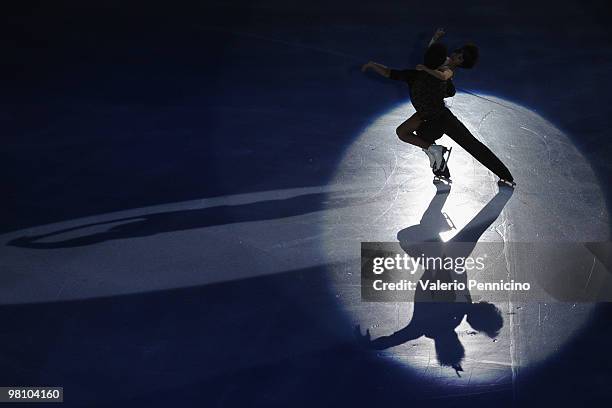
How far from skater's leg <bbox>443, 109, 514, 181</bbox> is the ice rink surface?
211 mm

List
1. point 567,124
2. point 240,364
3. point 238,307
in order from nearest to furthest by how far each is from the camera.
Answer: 1. point 240,364
2. point 238,307
3. point 567,124

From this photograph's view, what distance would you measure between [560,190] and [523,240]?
810 mm

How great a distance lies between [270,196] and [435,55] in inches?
80.5

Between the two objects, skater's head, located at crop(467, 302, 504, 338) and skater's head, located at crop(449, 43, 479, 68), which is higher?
skater's head, located at crop(449, 43, 479, 68)

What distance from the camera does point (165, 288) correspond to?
6.27 metres

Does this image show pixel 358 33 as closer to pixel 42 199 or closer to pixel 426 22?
pixel 426 22

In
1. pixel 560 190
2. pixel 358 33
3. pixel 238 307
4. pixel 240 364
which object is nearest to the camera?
pixel 240 364

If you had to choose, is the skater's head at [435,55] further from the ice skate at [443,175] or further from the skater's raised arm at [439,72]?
the ice skate at [443,175]

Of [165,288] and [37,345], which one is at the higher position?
[165,288]

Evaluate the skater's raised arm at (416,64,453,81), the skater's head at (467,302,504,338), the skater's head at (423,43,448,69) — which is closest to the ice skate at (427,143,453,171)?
the skater's raised arm at (416,64,453,81)

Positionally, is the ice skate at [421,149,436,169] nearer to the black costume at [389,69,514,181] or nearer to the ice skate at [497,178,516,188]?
the black costume at [389,69,514,181]

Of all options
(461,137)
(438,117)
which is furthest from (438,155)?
(438,117)

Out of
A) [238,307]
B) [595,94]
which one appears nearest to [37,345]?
[238,307]

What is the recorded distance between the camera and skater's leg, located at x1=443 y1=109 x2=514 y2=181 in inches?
273
